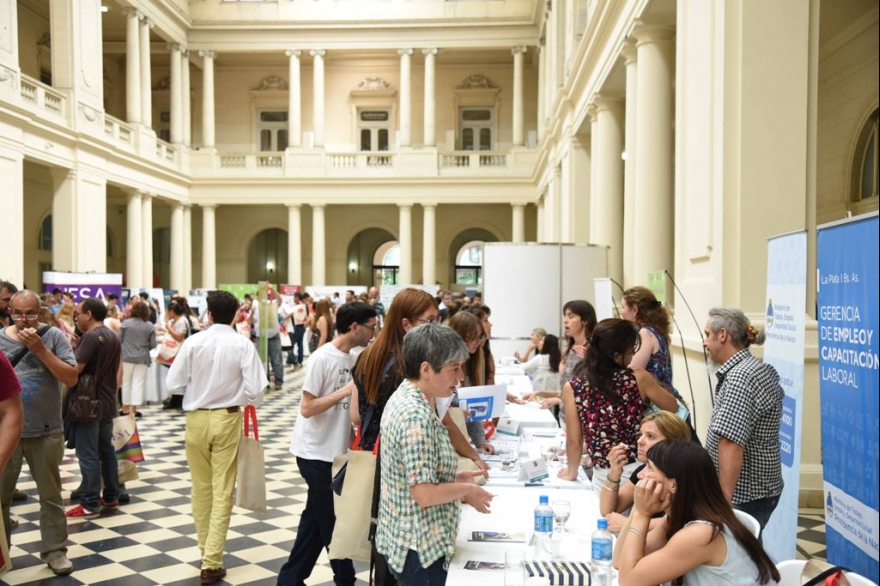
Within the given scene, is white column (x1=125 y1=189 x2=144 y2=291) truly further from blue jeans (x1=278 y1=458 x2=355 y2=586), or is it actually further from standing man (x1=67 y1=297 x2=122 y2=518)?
blue jeans (x1=278 y1=458 x2=355 y2=586)

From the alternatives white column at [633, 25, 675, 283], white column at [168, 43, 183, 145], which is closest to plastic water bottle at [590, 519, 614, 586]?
white column at [633, 25, 675, 283]

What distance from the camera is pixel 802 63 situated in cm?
552

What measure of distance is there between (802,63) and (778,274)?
2280mm

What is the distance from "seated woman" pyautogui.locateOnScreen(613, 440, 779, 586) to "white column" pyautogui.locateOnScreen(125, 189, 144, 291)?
71.2ft

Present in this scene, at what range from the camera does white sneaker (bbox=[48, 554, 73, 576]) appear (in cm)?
Result: 480

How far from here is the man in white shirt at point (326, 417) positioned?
4047 millimetres

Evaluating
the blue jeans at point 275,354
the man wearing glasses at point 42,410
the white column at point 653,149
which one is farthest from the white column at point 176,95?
the man wearing glasses at point 42,410

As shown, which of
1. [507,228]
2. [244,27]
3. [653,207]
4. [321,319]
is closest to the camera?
[653,207]

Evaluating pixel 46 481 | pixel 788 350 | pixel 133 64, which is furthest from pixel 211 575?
pixel 133 64

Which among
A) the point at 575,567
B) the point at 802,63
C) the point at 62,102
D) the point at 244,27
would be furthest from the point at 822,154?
the point at 244,27

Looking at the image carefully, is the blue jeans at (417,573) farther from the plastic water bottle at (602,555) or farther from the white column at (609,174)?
the white column at (609,174)

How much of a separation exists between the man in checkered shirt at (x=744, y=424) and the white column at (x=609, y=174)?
293 inches

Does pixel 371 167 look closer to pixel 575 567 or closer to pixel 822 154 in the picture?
pixel 822 154

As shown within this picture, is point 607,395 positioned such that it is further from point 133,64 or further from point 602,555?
point 133,64
